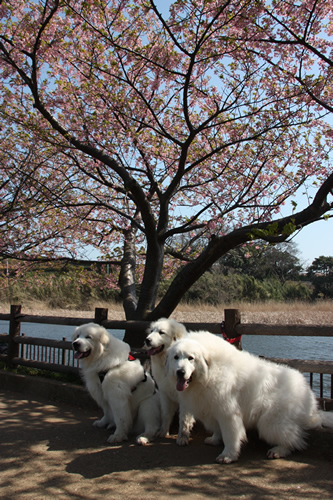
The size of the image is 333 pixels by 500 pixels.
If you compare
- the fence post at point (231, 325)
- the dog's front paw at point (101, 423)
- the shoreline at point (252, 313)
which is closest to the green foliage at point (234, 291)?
the shoreline at point (252, 313)

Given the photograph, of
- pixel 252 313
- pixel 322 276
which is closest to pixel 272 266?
pixel 322 276

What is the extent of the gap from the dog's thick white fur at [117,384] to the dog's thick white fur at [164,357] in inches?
6.1

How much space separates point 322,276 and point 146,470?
2556cm

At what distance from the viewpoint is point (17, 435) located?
464 centimetres

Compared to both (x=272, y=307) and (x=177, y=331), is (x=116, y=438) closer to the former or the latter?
(x=177, y=331)

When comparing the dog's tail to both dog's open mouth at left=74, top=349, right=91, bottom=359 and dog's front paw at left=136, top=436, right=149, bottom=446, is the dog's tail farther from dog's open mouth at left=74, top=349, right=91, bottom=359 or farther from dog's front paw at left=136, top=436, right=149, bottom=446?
dog's open mouth at left=74, top=349, right=91, bottom=359

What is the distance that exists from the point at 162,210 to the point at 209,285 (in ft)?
52.4

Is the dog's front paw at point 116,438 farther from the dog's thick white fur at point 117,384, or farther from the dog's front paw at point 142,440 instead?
the dog's front paw at point 142,440

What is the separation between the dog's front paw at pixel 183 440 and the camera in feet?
13.9

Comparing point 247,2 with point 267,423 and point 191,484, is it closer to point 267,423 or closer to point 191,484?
point 267,423

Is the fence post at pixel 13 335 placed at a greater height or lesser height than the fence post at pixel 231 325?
lesser

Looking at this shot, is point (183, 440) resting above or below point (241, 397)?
below

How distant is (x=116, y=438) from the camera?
4.41 meters

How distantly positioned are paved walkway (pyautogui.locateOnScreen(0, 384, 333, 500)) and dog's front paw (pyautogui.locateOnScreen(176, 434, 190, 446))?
62mm
